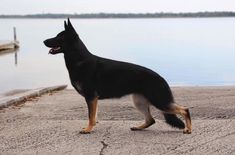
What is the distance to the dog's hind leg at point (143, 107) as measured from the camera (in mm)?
8141

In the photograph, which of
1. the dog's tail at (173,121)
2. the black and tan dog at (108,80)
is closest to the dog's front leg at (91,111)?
the black and tan dog at (108,80)

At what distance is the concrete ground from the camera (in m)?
7.22

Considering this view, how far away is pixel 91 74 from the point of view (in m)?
8.05

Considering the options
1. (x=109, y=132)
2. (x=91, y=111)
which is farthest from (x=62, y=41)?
(x=109, y=132)

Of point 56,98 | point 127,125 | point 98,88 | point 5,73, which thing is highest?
point 98,88

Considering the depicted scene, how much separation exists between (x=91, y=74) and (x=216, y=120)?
103 inches

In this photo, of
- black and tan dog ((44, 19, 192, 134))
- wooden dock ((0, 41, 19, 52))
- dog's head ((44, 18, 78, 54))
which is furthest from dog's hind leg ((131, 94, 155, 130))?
wooden dock ((0, 41, 19, 52))

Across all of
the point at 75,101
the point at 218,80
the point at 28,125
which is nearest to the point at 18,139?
the point at 28,125

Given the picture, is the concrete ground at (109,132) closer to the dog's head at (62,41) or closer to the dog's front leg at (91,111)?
the dog's front leg at (91,111)

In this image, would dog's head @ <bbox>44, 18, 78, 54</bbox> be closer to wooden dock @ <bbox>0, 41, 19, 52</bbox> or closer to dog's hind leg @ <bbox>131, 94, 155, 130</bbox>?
dog's hind leg @ <bbox>131, 94, 155, 130</bbox>

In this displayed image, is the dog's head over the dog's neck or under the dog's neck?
over

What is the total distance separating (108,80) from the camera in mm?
8109

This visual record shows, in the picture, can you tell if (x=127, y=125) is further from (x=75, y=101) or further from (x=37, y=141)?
(x=75, y=101)

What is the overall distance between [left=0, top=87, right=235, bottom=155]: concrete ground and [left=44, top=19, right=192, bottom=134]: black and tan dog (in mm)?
295
